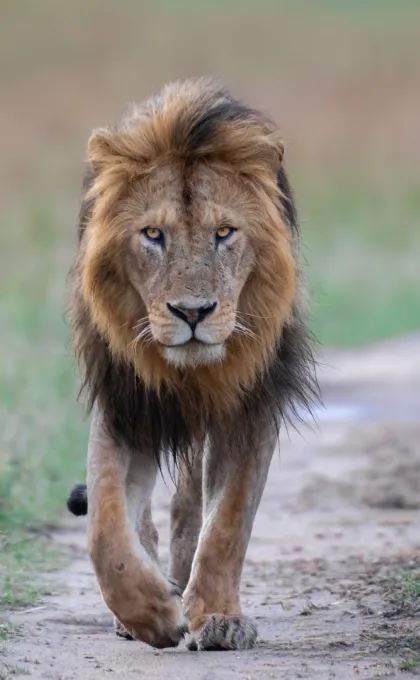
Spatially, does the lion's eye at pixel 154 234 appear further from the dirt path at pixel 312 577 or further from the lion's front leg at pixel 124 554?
the dirt path at pixel 312 577

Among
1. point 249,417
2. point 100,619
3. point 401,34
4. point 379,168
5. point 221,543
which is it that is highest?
point 401,34

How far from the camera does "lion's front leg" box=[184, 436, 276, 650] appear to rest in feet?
15.5

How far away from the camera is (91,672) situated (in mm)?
4309

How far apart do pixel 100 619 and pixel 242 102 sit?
1671 mm

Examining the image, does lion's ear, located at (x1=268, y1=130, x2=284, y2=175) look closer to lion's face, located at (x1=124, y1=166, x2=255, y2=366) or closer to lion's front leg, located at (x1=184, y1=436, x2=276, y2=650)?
lion's face, located at (x1=124, y1=166, x2=255, y2=366)

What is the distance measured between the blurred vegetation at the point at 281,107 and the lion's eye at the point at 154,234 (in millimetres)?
9615

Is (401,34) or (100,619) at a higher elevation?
(401,34)

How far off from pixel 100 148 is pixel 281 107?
80.3 ft

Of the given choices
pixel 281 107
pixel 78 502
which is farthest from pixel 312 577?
pixel 281 107

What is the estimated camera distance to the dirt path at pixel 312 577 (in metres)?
4.42

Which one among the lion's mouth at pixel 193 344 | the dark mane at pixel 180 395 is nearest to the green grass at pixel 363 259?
the dark mane at pixel 180 395

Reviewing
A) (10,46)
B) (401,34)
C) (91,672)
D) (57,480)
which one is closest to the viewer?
(91,672)


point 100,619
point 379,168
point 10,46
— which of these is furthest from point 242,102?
point 10,46

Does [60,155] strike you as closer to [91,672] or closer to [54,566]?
[54,566]
